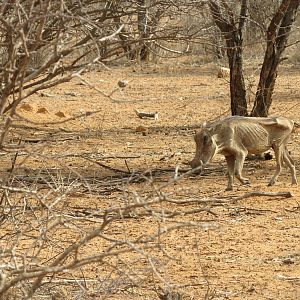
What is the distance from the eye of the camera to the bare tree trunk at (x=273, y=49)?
43.5 feet

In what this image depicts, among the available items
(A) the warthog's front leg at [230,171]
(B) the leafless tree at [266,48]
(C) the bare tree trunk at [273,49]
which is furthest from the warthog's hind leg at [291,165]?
(C) the bare tree trunk at [273,49]

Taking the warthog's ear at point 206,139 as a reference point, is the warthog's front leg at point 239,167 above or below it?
below

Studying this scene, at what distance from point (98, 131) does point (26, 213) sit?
349 inches

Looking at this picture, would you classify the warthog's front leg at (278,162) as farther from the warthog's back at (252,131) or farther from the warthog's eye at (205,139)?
the warthog's eye at (205,139)

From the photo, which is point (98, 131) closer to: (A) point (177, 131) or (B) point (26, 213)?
(A) point (177, 131)

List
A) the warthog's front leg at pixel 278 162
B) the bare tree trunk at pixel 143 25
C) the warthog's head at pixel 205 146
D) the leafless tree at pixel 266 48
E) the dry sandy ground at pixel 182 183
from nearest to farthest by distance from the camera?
the bare tree trunk at pixel 143 25 < the dry sandy ground at pixel 182 183 < the warthog's head at pixel 205 146 < the warthog's front leg at pixel 278 162 < the leafless tree at pixel 266 48

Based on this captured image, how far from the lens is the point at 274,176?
11.8m

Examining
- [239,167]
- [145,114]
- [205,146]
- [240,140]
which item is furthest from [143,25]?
[145,114]

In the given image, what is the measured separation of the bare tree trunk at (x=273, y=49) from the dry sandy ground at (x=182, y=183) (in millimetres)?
862

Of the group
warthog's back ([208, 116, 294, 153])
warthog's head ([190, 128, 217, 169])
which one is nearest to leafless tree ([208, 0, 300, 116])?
warthog's back ([208, 116, 294, 153])

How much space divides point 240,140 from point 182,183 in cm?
87

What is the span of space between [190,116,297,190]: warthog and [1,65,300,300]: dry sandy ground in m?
0.27

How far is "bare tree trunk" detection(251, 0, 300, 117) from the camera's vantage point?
13.3 m

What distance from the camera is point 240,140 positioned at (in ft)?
38.5
